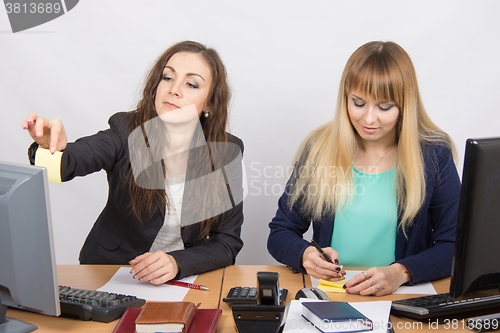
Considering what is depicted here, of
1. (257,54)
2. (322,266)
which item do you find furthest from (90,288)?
(257,54)

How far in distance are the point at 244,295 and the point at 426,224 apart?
3.02ft

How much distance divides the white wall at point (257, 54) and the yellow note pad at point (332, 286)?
4.85 feet

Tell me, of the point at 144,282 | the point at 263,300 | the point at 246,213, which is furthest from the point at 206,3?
the point at 263,300

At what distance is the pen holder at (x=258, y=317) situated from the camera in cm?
105

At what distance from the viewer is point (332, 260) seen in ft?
4.70

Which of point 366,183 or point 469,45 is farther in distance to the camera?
point 469,45

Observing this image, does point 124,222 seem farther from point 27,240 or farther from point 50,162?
point 27,240

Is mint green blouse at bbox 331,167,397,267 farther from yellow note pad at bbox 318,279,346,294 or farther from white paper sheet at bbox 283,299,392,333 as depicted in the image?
white paper sheet at bbox 283,299,392,333

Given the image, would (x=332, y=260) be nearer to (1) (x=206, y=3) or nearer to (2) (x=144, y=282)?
(2) (x=144, y=282)

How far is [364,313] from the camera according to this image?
114cm

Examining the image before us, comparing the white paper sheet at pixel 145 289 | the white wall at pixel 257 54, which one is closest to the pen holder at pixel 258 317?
the white paper sheet at pixel 145 289

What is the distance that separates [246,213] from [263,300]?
1.79 m

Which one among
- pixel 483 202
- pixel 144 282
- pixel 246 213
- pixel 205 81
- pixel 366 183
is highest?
pixel 205 81

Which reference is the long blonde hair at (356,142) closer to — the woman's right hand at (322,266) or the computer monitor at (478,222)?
the woman's right hand at (322,266)
